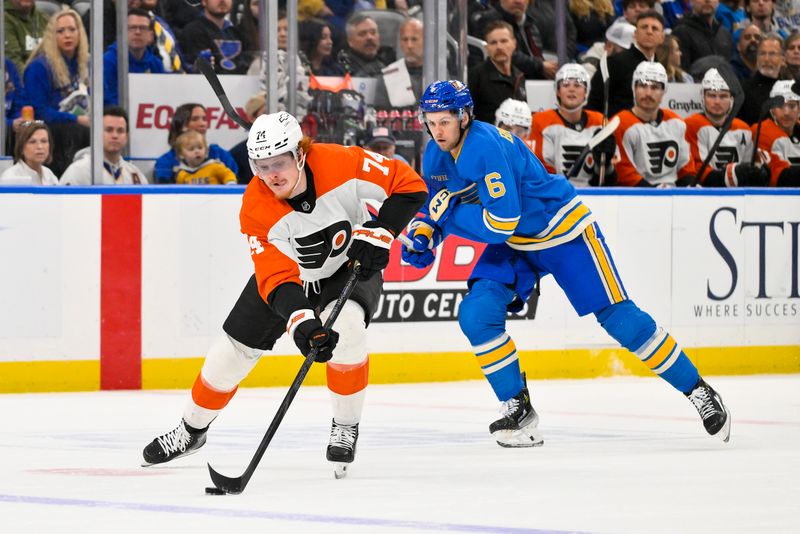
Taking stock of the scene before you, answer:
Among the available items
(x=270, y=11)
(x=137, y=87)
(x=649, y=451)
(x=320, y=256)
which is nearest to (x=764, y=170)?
(x=270, y=11)

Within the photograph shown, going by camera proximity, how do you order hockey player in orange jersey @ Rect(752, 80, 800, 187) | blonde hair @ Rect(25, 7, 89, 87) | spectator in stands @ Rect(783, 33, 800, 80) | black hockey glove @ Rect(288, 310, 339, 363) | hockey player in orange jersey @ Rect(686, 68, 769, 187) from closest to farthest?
black hockey glove @ Rect(288, 310, 339, 363)
blonde hair @ Rect(25, 7, 89, 87)
hockey player in orange jersey @ Rect(686, 68, 769, 187)
hockey player in orange jersey @ Rect(752, 80, 800, 187)
spectator in stands @ Rect(783, 33, 800, 80)

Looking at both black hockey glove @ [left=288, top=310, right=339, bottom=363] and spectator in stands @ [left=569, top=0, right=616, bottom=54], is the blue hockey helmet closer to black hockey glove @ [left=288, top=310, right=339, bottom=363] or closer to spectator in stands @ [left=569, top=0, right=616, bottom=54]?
black hockey glove @ [left=288, top=310, right=339, bottom=363]

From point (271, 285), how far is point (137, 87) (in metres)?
3.45

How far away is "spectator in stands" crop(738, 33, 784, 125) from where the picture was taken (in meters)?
9.40

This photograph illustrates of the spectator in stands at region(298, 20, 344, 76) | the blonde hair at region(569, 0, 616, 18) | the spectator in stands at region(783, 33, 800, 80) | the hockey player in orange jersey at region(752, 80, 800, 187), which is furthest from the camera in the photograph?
the spectator in stands at region(783, 33, 800, 80)

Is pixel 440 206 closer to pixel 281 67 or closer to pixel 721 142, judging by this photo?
pixel 281 67

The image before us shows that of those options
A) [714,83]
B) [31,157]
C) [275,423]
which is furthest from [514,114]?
[275,423]

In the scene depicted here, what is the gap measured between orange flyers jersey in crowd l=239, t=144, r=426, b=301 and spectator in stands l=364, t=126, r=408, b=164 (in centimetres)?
338

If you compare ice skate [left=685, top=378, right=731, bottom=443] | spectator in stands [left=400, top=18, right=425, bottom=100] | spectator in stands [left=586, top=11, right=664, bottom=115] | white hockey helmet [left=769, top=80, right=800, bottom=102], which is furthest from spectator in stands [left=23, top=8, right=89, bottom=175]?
white hockey helmet [left=769, top=80, right=800, bottom=102]

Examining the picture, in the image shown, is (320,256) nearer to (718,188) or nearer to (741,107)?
(718,188)

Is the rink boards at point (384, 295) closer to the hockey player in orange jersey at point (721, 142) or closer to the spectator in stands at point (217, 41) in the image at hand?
the hockey player in orange jersey at point (721, 142)

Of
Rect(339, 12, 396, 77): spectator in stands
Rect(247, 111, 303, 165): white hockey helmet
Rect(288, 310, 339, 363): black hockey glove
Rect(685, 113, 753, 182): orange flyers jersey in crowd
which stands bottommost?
Rect(288, 310, 339, 363): black hockey glove

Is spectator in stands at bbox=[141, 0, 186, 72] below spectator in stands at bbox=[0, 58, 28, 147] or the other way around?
the other way around

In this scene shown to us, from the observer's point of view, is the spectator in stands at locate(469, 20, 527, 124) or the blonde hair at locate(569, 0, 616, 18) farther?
the blonde hair at locate(569, 0, 616, 18)
